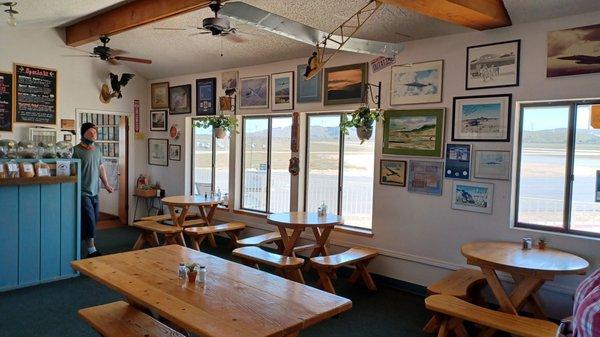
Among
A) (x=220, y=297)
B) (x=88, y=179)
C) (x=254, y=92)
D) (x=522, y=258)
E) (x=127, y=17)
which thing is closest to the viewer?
(x=220, y=297)

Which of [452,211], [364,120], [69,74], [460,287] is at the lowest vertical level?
[460,287]

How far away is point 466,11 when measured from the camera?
3.05m

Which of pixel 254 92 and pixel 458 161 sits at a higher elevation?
pixel 254 92

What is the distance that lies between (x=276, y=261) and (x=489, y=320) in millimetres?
1807

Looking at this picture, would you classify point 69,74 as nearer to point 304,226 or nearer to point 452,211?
point 304,226

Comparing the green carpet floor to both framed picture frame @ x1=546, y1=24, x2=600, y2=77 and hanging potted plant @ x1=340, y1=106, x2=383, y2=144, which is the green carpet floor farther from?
framed picture frame @ x1=546, y1=24, x2=600, y2=77

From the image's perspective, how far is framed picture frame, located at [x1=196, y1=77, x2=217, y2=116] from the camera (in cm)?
609

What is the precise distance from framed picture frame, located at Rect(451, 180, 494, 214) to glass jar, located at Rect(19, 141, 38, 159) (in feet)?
13.0

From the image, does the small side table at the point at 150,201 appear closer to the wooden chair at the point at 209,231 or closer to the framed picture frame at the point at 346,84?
the wooden chair at the point at 209,231

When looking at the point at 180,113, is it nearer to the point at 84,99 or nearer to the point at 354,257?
the point at 84,99

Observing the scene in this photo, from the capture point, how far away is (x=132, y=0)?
451 centimetres

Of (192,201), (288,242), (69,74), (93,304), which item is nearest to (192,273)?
(93,304)

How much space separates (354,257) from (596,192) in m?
2.02

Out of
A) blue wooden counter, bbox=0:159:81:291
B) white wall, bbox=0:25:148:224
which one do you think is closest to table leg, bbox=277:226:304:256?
blue wooden counter, bbox=0:159:81:291
